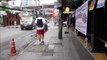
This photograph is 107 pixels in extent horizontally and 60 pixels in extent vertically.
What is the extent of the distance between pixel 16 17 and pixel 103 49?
72.1 m

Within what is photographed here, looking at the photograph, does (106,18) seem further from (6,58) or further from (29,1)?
(29,1)

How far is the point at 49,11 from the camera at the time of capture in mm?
102562

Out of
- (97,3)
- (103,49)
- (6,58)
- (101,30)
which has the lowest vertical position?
(6,58)

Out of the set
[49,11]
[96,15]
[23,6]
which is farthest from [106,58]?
[49,11]

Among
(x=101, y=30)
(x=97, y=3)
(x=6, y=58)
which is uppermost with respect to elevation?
(x=97, y=3)

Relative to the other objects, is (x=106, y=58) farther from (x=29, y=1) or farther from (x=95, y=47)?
(x=29, y=1)

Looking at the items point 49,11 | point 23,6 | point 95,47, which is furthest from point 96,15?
point 49,11

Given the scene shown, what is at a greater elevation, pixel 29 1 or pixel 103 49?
pixel 29 1

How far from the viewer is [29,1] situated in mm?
88500

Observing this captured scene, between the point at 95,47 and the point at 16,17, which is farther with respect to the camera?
the point at 16,17

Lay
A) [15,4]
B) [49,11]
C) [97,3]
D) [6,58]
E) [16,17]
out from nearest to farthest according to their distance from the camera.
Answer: [97,3] < [6,58] < [16,17] < [15,4] < [49,11]

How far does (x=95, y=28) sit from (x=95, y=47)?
56 centimetres

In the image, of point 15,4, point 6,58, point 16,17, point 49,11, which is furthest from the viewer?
point 49,11

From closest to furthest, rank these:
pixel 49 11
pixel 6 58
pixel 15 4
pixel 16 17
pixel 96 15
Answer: pixel 96 15
pixel 6 58
pixel 16 17
pixel 15 4
pixel 49 11
